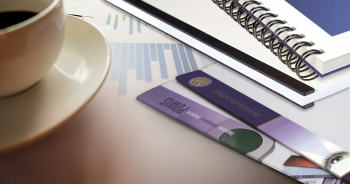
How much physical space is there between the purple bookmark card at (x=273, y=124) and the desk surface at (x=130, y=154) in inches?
1.4

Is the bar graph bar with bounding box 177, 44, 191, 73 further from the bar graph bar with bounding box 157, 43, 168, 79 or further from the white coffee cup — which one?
the white coffee cup

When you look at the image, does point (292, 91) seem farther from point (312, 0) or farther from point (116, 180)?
point (116, 180)

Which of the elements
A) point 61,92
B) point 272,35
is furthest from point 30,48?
point 272,35

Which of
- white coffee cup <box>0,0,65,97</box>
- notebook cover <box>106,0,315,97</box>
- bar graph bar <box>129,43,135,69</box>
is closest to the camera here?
white coffee cup <box>0,0,65,97</box>

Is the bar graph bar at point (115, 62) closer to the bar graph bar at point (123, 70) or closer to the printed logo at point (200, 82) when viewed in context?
the bar graph bar at point (123, 70)

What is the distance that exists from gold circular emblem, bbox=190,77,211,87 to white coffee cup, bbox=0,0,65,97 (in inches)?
8.2

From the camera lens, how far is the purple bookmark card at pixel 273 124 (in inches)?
15.9

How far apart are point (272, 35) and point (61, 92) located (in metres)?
0.32

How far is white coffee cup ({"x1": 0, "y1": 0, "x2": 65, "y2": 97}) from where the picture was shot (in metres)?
0.35

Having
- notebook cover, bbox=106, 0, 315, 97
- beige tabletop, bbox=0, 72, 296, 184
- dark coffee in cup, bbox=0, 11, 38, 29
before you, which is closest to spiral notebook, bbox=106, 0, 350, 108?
notebook cover, bbox=106, 0, 315, 97

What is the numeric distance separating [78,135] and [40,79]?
0.08 m

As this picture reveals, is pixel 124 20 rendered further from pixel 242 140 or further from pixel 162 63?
pixel 242 140

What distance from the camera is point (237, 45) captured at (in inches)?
22.0

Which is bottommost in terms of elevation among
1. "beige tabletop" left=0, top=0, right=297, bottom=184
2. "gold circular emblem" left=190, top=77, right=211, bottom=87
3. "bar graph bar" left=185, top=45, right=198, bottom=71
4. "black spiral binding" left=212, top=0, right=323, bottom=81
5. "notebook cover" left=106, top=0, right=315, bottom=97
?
"beige tabletop" left=0, top=0, right=297, bottom=184
